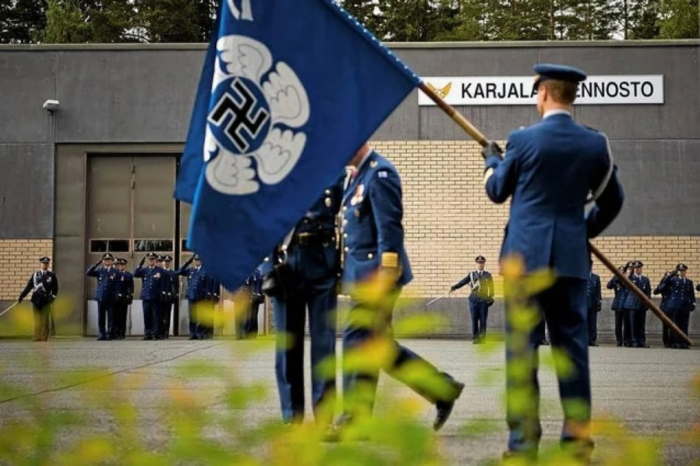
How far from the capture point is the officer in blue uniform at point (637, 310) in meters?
23.3

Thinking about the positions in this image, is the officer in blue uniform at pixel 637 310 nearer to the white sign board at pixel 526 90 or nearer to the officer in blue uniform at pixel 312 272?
the white sign board at pixel 526 90

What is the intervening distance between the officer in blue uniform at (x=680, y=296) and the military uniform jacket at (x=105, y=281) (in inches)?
444

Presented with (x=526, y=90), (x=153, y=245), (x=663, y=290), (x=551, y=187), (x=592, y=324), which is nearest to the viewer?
(x=551, y=187)

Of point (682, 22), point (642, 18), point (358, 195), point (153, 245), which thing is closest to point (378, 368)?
point (358, 195)

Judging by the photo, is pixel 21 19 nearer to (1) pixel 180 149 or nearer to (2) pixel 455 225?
(1) pixel 180 149

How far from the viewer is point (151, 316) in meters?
24.4

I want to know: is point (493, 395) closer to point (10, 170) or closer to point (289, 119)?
point (289, 119)

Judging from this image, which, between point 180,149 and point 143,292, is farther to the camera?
point 180,149

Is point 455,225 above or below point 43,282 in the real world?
above

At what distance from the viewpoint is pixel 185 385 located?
6.31 feet

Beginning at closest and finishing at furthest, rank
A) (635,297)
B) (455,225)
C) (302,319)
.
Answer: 1. (302,319)
2. (635,297)
3. (455,225)

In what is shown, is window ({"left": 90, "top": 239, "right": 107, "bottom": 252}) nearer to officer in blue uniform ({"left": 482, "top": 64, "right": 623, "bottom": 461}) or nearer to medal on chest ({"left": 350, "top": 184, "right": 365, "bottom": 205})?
medal on chest ({"left": 350, "top": 184, "right": 365, "bottom": 205})

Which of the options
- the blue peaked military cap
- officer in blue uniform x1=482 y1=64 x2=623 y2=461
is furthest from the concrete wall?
officer in blue uniform x1=482 y1=64 x2=623 y2=461

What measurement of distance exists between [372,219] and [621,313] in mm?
18858
